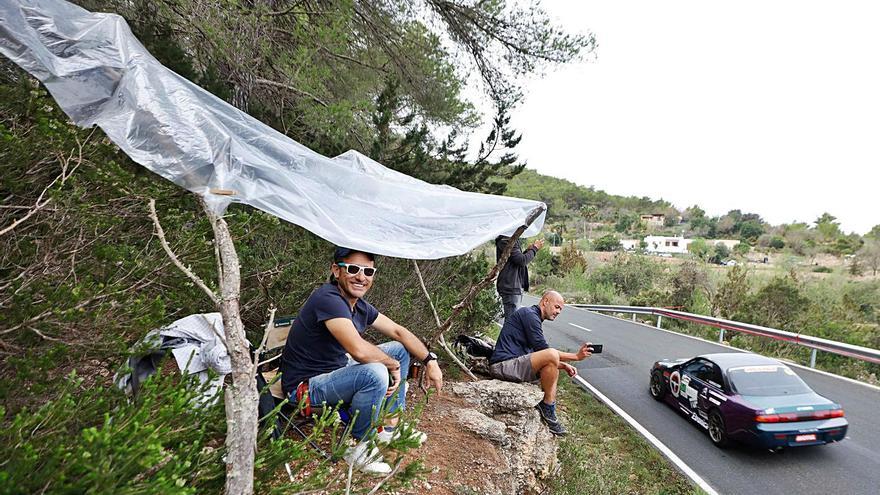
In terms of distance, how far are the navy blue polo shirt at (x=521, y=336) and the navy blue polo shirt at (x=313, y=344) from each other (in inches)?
98.9

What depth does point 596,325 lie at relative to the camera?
1427cm

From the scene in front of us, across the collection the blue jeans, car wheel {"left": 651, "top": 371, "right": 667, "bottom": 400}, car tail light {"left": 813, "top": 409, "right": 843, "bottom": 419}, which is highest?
the blue jeans

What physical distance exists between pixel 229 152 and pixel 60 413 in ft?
5.12

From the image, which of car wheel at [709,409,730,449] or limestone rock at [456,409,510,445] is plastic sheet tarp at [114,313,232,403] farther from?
car wheel at [709,409,730,449]

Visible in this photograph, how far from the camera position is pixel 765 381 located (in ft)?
17.7

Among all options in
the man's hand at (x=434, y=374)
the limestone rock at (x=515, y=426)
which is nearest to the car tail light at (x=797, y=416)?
the limestone rock at (x=515, y=426)

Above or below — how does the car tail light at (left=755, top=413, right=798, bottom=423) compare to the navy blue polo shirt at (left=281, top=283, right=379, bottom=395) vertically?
below

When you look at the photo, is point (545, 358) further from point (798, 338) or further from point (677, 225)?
point (677, 225)

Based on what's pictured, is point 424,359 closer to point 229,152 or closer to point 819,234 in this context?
point 229,152

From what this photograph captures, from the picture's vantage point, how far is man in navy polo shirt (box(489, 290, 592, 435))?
466 centimetres

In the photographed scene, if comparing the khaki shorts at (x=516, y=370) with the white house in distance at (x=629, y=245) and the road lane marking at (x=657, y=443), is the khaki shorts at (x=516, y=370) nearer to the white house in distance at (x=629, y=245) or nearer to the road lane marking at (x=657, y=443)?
the road lane marking at (x=657, y=443)

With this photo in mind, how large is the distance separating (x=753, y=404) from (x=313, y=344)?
536 centimetres

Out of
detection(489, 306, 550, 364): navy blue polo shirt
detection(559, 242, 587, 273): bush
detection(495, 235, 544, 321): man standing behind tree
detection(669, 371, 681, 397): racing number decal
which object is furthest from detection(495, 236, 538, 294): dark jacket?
detection(559, 242, 587, 273): bush

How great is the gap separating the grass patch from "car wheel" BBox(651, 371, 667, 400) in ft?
3.87
